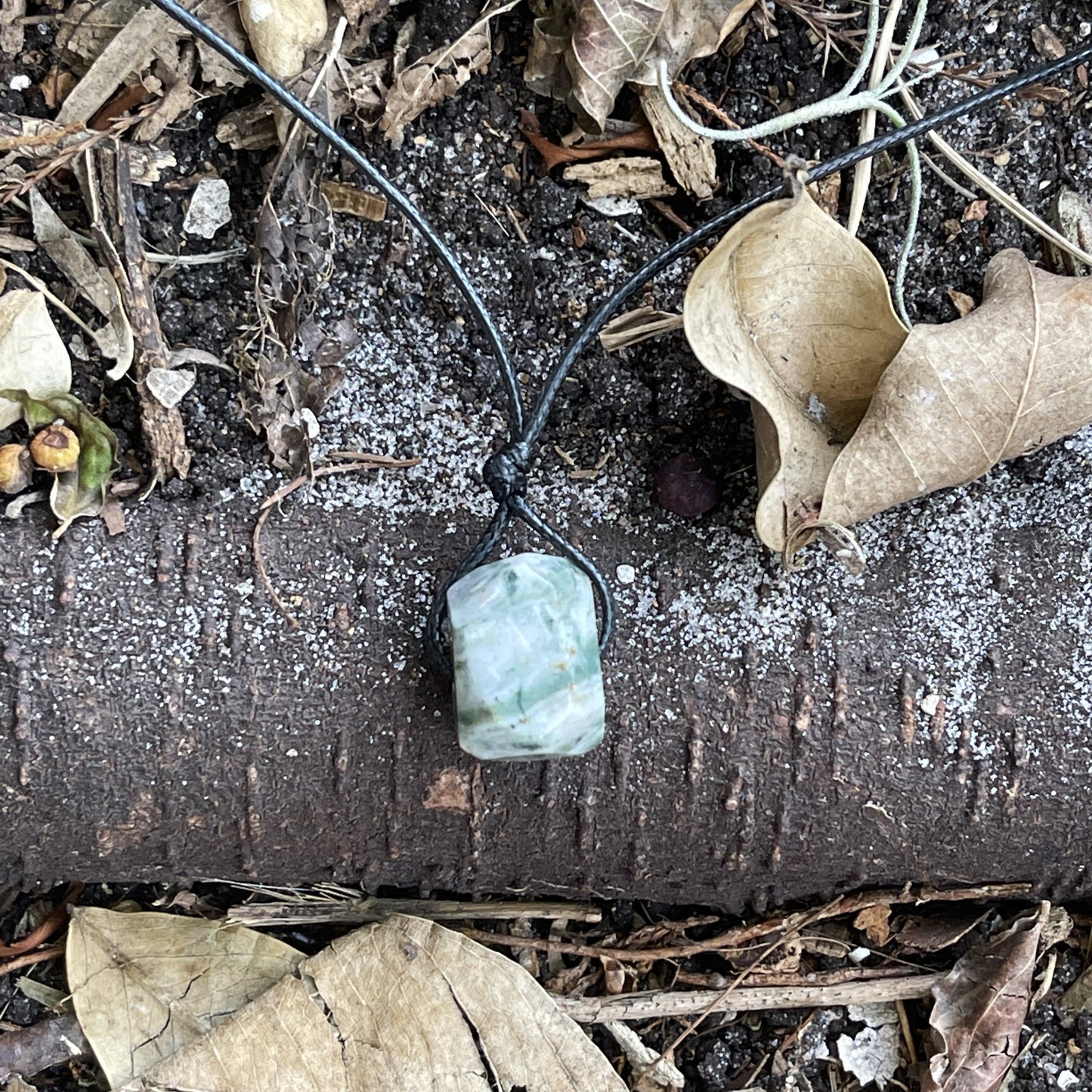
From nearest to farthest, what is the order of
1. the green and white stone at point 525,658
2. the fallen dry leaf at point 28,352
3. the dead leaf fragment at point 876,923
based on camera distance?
the green and white stone at point 525,658
the fallen dry leaf at point 28,352
the dead leaf fragment at point 876,923

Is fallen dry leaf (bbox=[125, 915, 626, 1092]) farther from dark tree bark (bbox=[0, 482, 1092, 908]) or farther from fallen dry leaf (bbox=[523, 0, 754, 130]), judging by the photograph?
fallen dry leaf (bbox=[523, 0, 754, 130])

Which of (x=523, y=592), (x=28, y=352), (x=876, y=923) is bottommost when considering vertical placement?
(x=876, y=923)

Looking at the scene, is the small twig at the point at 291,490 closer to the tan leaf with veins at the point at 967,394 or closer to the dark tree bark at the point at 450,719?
the dark tree bark at the point at 450,719

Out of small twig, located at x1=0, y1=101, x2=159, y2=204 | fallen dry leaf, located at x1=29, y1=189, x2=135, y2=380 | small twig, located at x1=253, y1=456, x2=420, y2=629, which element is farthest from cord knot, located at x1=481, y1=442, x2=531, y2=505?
small twig, located at x1=0, y1=101, x2=159, y2=204

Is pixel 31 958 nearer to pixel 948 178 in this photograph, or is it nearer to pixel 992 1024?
pixel 992 1024

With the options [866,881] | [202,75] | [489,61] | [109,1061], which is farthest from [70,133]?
[866,881]

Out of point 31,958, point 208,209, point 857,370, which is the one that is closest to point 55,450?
point 208,209

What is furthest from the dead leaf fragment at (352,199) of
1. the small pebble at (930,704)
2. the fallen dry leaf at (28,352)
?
the small pebble at (930,704)
